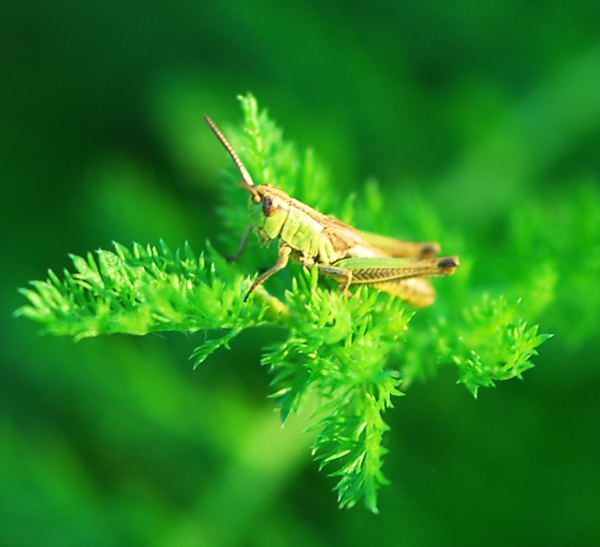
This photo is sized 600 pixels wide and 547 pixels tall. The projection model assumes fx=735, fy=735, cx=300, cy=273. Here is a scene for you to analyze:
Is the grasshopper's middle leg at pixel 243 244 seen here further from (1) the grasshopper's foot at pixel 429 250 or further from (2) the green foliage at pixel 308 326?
(1) the grasshopper's foot at pixel 429 250

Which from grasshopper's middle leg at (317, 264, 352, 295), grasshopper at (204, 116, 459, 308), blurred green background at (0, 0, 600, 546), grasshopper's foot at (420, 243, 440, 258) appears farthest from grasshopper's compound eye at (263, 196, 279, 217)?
blurred green background at (0, 0, 600, 546)

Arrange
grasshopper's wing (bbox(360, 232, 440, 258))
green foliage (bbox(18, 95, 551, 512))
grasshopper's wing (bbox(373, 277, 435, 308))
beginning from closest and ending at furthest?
green foliage (bbox(18, 95, 551, 512))
grasshopper's wing (bbox(373, 277, 435, 308))
grasshopper's wing (bbox(360, 232, 440, 258))

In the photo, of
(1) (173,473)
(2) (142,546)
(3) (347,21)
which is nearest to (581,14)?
(3) (347,21)

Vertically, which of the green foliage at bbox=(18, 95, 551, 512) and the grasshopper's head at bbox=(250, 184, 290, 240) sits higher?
the grasshopper's head at bbox=(250, 184, 290, 240)

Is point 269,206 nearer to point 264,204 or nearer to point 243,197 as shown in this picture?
point 264,204

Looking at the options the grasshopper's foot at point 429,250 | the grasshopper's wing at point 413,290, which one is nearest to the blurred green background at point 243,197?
the grasshopper's foot at point 429,250

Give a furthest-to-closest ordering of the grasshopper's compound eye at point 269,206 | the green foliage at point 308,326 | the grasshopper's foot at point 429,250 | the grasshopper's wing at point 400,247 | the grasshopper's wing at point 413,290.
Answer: the grasshopper's foot at point 429,250
the grasshopper's wing at point 400,247
the grasshopper's wing at point 413,290
the grasshopper's compound eye at point 269,206
the green foliage at point 308,326

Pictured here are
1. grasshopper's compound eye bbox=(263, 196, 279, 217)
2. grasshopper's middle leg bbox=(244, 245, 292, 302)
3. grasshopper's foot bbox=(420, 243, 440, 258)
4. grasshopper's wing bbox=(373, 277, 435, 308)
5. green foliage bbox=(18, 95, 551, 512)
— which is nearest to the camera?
green foliage bbox=(18, 95, 551, 512)

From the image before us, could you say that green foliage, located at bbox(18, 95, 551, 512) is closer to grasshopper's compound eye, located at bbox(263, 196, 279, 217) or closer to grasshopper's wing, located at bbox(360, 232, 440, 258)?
grasshopper's compound eye, located at bbox(263, 196, 279, 217)

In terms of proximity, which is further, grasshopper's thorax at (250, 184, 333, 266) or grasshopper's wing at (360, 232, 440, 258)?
grasshopper's wing at (360, 232, 440, 258)
